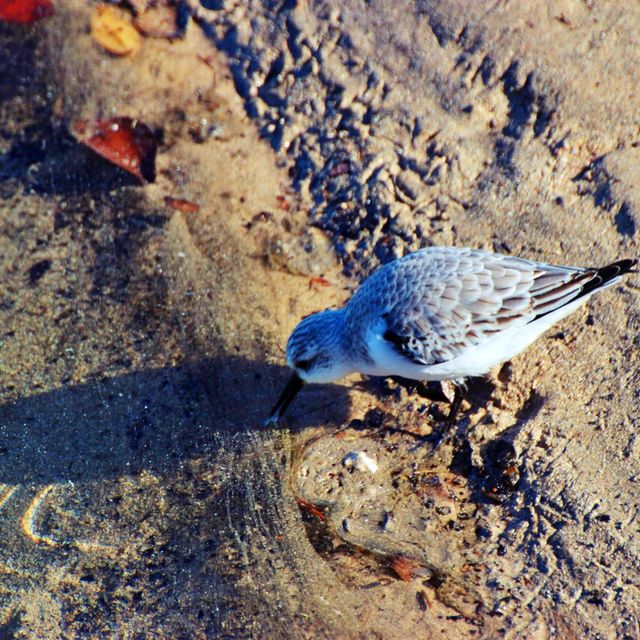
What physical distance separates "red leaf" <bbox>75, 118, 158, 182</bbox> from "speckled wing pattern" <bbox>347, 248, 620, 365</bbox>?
228 cm

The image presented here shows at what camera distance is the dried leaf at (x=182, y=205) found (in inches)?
207

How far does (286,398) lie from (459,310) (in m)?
1.13

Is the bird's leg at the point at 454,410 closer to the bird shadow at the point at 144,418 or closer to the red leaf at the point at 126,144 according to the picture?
the bird shadow at the point at 144,418

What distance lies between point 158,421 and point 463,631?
81.5 inches

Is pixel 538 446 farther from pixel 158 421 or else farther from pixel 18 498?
pixel 18 498

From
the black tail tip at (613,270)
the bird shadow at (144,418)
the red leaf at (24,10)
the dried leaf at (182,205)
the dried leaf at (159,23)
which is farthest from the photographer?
the red leaf at (24,10)

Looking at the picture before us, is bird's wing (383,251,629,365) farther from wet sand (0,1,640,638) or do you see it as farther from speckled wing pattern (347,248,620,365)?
wet sand (0,1,640,638)

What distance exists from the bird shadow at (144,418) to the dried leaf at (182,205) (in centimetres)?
123

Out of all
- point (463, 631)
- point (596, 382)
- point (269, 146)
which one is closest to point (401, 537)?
point (463, 631)

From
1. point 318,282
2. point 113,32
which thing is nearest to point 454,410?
point 318,282

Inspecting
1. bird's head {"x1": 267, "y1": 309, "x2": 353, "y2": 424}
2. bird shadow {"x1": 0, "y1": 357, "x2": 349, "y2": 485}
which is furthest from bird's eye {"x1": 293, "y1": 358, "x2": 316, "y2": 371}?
bird shadow {"x1": 0, "y1": 357, "x2": 349, "y2": 485}

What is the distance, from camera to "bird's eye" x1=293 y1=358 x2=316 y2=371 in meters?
4.34

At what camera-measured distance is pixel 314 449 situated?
4.30 metres

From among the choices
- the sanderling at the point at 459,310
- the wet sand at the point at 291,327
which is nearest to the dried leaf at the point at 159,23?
the wet sand at the point at 291,327
